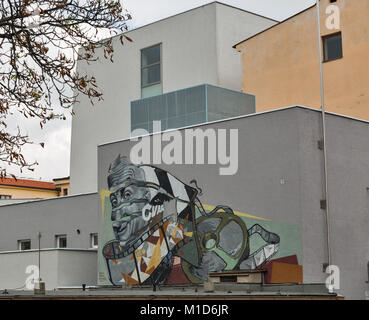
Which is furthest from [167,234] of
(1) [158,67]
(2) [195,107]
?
(1) [158,67]

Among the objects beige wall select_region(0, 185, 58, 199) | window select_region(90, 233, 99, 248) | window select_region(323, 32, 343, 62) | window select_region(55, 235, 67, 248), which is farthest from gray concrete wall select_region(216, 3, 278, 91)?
beige wall select_region(0, 185, 58, 199)

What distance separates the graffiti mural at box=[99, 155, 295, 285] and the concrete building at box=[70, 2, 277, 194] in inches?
425

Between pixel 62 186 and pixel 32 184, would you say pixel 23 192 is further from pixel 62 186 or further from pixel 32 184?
pixel 62 186

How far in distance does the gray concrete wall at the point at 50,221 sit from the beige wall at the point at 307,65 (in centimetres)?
979

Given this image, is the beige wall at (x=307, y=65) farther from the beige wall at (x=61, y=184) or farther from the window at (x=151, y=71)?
the beige wall at (x=61, y=184)

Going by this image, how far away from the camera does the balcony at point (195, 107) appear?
3266 centimetres

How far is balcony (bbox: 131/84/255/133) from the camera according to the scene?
3266cm

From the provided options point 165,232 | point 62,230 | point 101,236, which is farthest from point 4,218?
point 165,232

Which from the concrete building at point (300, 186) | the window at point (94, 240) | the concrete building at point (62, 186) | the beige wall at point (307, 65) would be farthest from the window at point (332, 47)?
the concrete building at point (62, 186)

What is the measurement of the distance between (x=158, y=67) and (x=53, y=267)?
14.2m

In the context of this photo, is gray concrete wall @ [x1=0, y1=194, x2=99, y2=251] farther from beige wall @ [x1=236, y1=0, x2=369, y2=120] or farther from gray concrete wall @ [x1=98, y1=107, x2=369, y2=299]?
gray concrete wall @ [x1=98, y1=107, x2=369, y2=299]

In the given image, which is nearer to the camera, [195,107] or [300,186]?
[300,186]

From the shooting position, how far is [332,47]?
32156 millimetres
